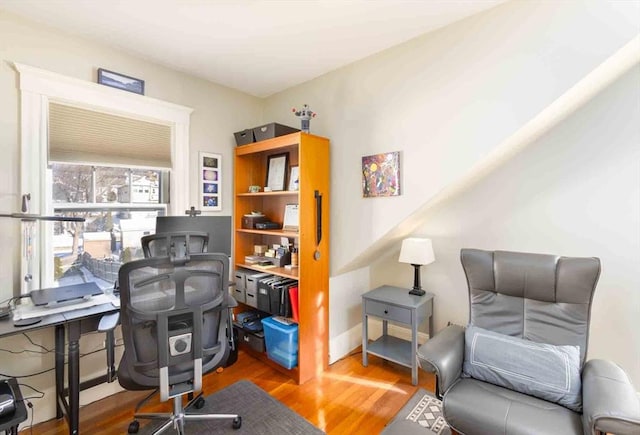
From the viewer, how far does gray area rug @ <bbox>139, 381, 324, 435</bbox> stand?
1.83 m

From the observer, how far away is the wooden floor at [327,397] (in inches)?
74.6

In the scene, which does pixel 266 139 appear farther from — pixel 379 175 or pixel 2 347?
pixel 2 347

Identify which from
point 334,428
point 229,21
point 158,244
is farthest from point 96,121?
point 334,428

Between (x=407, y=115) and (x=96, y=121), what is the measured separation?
231cm

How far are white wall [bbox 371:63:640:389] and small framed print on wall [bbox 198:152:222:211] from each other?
7.60 ft

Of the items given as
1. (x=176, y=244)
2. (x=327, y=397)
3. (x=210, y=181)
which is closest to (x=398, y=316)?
(x=327, y=397)

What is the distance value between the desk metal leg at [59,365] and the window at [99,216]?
0.45 metres

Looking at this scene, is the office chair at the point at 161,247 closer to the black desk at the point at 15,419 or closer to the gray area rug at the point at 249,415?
the black desk at the point at 15,419

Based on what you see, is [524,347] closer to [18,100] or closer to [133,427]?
[133,427]

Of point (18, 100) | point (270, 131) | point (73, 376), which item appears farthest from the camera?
point (270, 131)

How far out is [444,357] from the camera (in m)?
1.63

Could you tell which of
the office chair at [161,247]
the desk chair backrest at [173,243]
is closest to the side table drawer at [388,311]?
the office chair at [161,247]

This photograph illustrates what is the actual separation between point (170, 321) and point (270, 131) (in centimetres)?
170

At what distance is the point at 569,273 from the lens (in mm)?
1643
